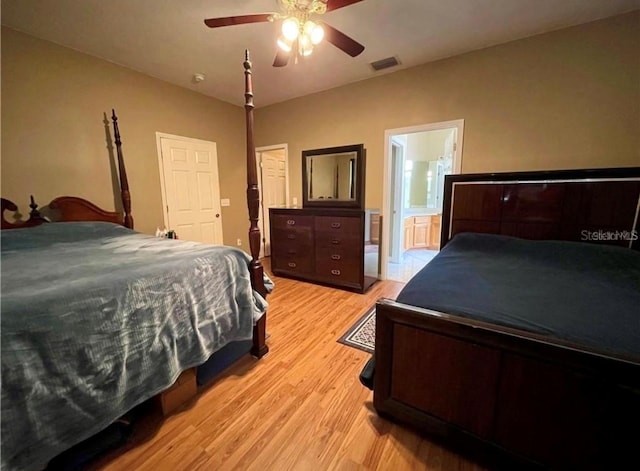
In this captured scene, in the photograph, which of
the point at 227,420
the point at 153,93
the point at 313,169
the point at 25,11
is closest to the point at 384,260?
the point at 313,169


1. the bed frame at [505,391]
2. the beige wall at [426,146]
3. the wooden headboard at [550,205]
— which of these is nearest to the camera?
the bed frame at [505,391]

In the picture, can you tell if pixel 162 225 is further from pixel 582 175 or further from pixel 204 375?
pixel 582 175

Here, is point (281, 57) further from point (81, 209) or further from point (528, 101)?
point (81, 209)

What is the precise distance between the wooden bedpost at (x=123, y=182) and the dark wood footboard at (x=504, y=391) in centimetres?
309

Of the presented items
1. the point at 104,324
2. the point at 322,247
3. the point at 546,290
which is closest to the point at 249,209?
the point at 104,324

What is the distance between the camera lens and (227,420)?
1430 millimetres

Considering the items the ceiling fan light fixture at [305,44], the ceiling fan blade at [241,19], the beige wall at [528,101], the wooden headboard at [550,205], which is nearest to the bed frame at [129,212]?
the ceiling fan blade at [241,19]

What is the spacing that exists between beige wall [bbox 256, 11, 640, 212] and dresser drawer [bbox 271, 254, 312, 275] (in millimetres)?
1257

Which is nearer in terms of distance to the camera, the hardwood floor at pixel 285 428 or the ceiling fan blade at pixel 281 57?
the hardwood floor at pixel 285 428

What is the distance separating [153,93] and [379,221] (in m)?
3.35

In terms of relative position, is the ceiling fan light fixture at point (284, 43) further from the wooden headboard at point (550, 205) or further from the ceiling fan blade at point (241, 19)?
the wooden headboard at point (550, 205)

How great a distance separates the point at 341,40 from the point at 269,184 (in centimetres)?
337

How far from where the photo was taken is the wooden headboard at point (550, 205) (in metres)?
2.04

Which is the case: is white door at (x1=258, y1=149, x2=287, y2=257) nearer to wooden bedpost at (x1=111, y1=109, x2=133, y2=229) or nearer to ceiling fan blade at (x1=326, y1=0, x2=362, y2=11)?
wooden bedpost at (x1=111, y1=109, x2=133, y2=229)
